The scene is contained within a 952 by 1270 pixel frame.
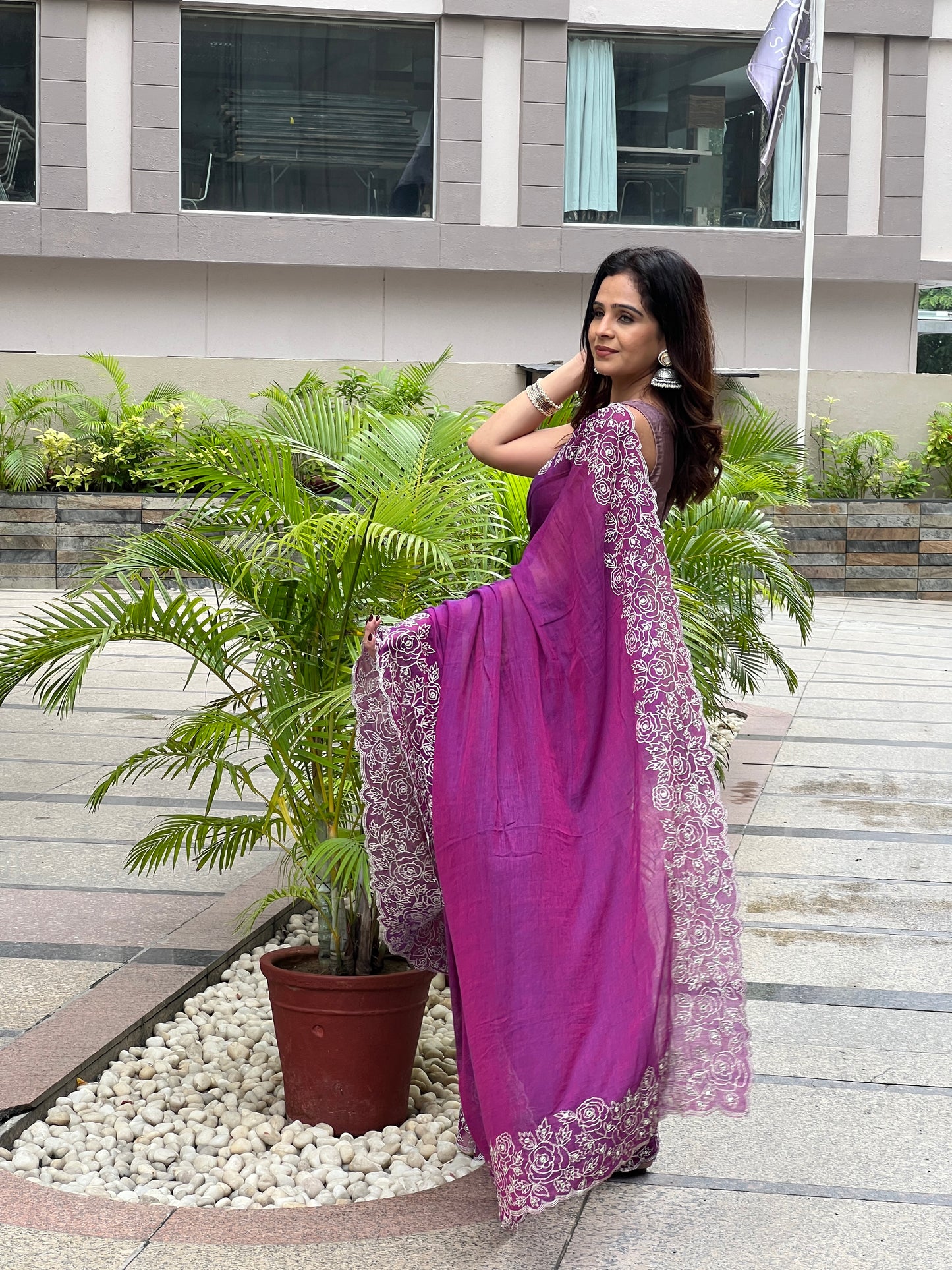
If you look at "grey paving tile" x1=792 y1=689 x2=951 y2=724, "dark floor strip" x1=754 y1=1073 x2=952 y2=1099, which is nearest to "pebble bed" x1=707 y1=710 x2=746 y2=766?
"grey paving tile" x1=792 y1=689 x2=951 y2=724

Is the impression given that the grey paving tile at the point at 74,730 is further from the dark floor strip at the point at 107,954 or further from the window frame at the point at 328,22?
the window frame at the point at 328,22

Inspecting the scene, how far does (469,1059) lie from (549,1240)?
345 mm

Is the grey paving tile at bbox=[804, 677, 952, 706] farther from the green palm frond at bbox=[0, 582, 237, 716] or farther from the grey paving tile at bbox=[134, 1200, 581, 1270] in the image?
the grey paving tile at bbox=[134, 1200, 581, 1270]

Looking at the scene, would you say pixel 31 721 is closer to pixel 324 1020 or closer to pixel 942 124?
pixel 324 1020

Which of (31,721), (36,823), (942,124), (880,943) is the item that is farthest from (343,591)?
(942,124)

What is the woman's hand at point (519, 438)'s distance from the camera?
2926mm

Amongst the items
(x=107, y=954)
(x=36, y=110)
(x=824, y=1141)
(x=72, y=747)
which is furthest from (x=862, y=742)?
(x=36, y=110)

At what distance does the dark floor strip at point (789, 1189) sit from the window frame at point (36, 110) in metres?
15.1

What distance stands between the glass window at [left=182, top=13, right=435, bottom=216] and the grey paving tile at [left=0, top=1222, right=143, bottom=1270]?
15154 millimetres

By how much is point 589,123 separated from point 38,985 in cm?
1492

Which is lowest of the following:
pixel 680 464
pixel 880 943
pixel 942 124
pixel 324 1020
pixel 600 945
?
pixel 880 943

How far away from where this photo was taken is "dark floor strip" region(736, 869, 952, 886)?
5.24 meters

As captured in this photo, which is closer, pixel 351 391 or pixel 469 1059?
pixel 469 1059

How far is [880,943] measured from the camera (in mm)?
4559
